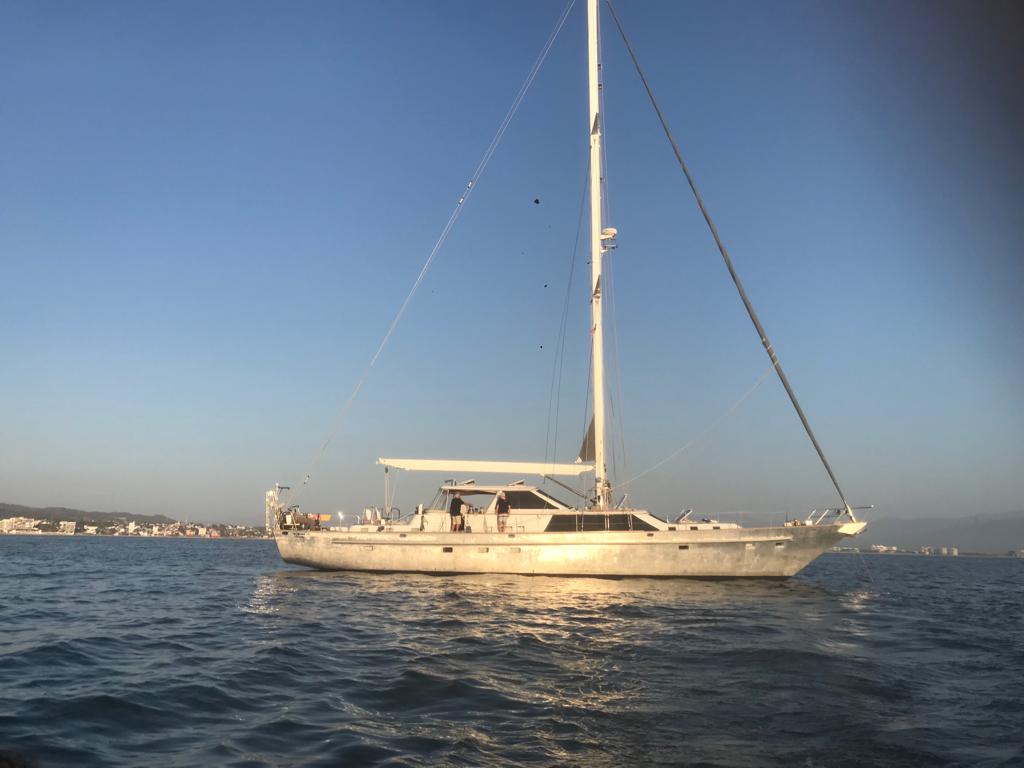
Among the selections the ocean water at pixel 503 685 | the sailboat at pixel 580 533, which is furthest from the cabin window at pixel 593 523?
the ocean water at pixel 503 685

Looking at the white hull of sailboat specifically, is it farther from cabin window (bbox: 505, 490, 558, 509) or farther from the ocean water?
the ocean water

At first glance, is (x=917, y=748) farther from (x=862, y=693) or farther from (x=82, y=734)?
(x=82, y=734)

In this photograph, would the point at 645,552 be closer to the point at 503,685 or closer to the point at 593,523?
the point at 593,523

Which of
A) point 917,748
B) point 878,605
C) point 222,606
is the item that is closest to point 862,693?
point 917,748

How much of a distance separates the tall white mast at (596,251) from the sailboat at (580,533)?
0.13ft

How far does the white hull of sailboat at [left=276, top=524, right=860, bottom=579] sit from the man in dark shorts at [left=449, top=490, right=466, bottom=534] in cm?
78

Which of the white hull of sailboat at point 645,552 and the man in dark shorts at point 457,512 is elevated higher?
the man in dark shorts at point 457,512

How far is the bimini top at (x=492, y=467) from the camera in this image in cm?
2442

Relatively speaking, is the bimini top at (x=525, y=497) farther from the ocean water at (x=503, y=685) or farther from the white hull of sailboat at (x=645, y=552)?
the ocean water at (x=503, y=685)

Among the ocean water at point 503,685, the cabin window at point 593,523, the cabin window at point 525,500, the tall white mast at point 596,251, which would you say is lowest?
the ocean water at point 503,685

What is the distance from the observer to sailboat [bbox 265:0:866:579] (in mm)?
22312

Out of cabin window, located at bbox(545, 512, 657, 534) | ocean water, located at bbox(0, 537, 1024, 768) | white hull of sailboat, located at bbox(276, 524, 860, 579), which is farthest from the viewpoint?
cabin window, located at bbox(545, 512, 657, 534)

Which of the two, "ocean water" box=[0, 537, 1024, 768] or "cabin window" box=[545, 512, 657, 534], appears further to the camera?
"cabin window" box=[545, 512, 657, 534]

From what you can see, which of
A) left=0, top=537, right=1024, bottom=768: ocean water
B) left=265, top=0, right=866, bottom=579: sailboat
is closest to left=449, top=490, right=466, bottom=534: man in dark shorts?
left=265, top=0, right=866, bottom=579: sailboat
